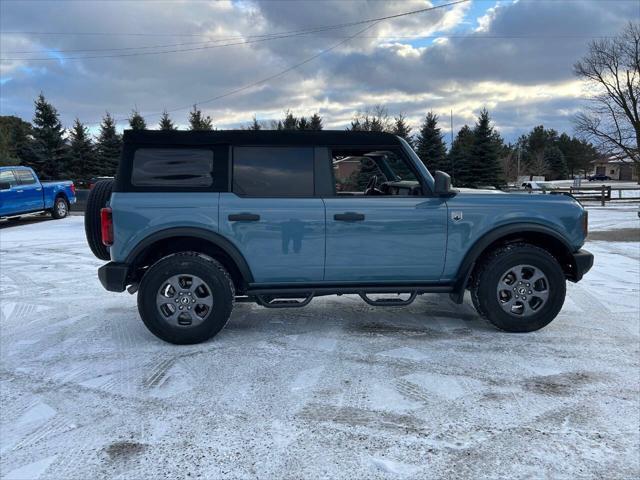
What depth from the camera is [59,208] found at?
15180mm

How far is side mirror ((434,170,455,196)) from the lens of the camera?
4102 mm

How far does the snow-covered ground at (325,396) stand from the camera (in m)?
2.49

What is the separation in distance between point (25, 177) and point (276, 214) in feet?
42.8

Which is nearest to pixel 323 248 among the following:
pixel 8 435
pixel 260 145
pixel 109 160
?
pixel 260 145

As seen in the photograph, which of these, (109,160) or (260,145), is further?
(109,160)

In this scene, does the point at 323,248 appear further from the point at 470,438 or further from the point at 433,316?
the point at 470,438

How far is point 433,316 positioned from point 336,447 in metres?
2.62

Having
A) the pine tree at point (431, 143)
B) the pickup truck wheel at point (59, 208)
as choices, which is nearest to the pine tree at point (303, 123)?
the pine tree at point (431, 143)

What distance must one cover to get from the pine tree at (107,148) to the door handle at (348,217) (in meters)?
34.9

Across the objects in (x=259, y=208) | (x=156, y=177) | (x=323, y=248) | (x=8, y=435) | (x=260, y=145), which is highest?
(x=260, y=145)

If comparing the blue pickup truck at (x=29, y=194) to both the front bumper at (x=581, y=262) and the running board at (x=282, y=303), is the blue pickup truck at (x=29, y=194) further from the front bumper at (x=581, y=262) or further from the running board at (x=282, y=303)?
the front bumper at (x=581, y=262)

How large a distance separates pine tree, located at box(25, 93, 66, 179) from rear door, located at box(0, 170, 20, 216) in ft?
81.8

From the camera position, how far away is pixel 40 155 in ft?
114

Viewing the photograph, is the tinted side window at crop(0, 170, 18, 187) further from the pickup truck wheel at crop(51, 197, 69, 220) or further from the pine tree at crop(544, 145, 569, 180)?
the pine tree at crop(544, 145, 569, 180)
